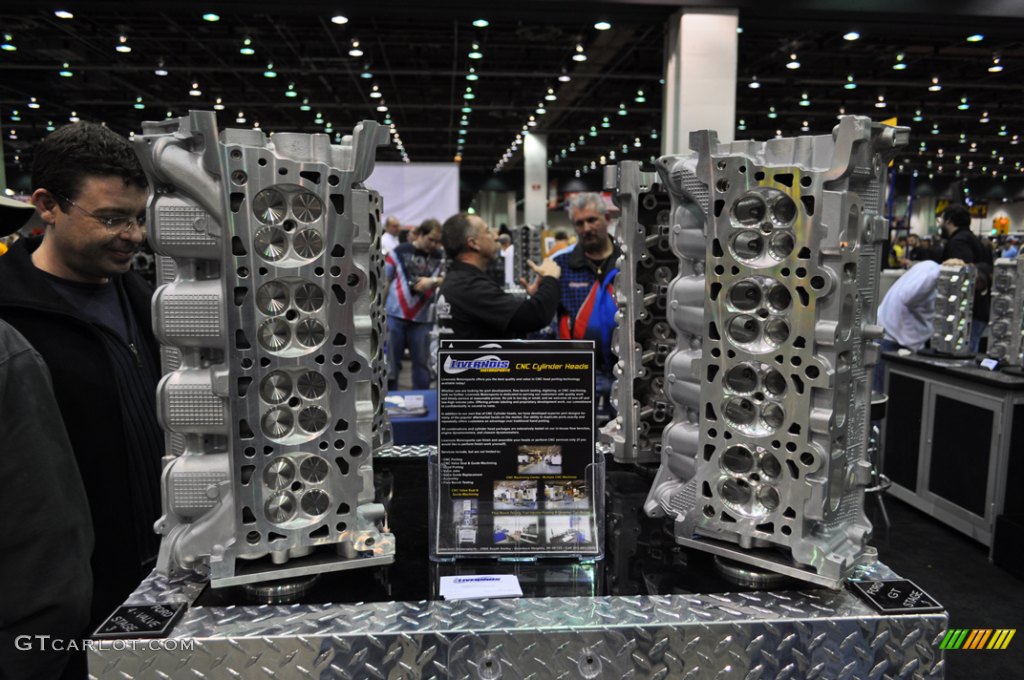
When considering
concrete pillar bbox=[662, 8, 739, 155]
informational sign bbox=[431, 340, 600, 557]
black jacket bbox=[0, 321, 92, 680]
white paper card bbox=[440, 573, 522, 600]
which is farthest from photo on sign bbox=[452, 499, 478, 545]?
concrete pillar bbox=[662, 8, 739, 155]

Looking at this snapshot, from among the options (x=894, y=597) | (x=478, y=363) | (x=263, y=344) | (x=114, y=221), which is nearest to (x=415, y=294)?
(x=114, y=221)

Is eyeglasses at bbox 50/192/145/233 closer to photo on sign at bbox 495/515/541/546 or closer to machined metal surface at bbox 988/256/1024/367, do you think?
photo on sign at bbox 495/515/541/546

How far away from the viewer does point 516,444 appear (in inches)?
85.3

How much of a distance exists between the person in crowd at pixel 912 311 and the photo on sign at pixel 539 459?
16.8 ft

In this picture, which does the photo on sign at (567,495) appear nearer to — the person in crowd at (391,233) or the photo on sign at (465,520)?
the photo on sign at (465,520)

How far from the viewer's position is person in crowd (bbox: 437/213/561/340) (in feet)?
13.8

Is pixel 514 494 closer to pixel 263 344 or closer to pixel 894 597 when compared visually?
pixel 263 344

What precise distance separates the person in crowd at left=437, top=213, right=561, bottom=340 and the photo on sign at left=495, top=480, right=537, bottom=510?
2057mm

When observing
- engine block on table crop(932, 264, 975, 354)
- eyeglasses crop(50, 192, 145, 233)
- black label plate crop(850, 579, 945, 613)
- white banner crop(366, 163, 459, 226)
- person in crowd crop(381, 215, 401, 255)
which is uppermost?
white banner crop(366, 163, 459, 226)

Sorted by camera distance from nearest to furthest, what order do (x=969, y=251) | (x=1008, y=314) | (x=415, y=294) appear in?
(x=1008, y=314) → (x=969, y=251) → (x=415, y=294)

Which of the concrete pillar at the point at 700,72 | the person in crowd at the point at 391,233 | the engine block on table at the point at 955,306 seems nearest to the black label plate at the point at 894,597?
the engine block on table at the point at 955,306

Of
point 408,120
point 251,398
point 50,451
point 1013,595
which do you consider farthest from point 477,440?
point 408,120

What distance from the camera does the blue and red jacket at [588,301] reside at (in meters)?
4.32

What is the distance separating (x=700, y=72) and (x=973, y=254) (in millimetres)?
3559
